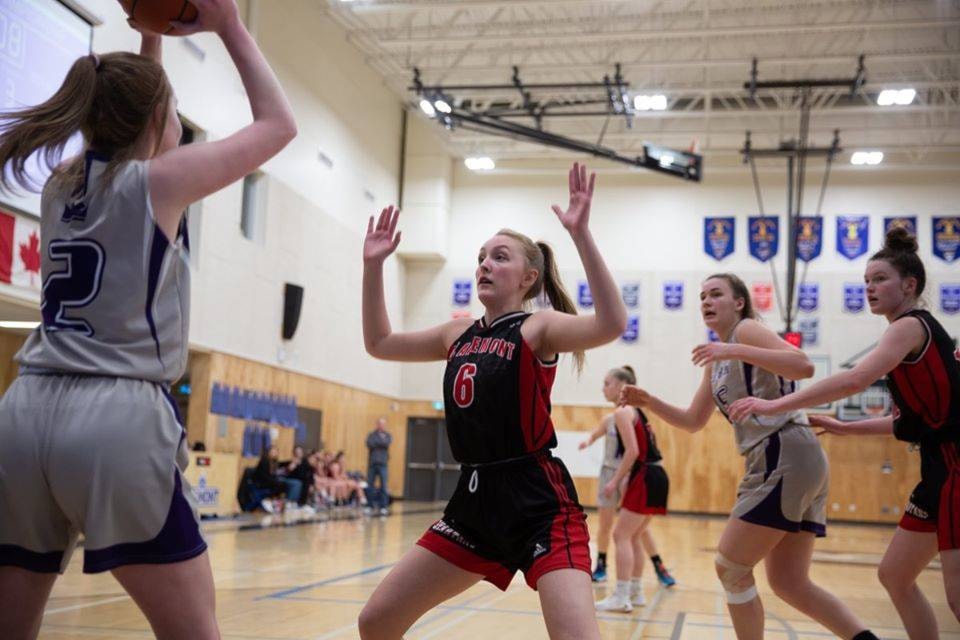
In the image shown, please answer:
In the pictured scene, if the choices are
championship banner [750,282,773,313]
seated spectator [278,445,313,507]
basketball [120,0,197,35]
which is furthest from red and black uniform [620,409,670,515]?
championship banner [750,282,773,313]

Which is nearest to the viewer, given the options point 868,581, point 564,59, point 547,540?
point 547,540

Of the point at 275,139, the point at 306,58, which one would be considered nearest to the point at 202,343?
the point at 306,58

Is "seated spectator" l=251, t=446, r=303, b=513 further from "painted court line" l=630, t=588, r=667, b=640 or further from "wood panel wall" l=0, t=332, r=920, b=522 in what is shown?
"painted court line" l=630, t=588, r=667, b=640

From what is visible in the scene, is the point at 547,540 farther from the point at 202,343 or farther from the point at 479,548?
the point at 202,343

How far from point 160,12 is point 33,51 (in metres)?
9.72

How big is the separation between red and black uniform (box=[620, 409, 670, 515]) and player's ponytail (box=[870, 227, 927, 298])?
3.97 meters

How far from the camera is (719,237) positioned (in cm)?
2506

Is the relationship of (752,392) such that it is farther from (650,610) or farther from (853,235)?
(853,235)

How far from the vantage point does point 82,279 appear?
2.12 metres

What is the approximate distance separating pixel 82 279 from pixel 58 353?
17cm

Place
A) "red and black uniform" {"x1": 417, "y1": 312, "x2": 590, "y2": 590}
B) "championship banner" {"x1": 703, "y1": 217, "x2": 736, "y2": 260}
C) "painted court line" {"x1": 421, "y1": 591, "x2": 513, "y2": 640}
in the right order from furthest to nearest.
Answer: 1. "championship banner" {"x1": 703, "y1": 217, "x2": 736, "y2": 260}
2. "painted court line" {"x1": 421, "y1": 591, "x2": 513, "y2": 640}
3. "red and black uniform" {"x1": 417, "y1": 312, "x2": 590, "y2": 590}

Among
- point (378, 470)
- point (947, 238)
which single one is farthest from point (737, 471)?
point (378, 470)

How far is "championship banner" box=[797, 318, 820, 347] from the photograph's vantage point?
955 inches

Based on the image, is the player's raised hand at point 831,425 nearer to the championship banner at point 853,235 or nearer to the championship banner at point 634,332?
the championship banner at point 634,332
